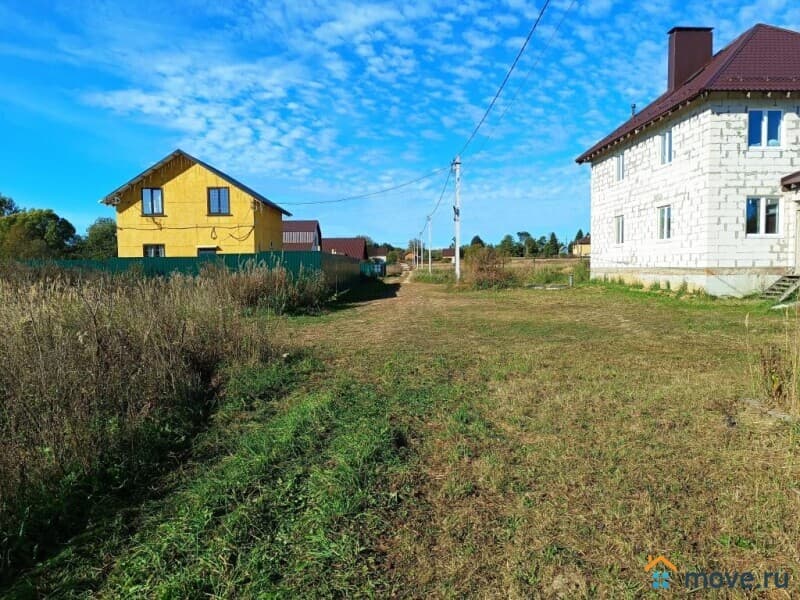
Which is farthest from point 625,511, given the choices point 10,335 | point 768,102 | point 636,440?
point 768,102

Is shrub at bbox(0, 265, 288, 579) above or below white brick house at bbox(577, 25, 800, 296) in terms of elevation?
below

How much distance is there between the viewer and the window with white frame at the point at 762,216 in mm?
15398

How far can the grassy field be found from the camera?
7.89 feet

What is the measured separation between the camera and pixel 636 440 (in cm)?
388

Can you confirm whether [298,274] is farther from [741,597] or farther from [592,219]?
[592,219]

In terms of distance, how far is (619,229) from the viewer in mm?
22562

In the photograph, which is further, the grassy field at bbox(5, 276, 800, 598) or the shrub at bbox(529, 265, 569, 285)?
the shrub at bbox(529, 265, 569, 285)

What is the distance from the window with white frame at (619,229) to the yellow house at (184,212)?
18.7 metres

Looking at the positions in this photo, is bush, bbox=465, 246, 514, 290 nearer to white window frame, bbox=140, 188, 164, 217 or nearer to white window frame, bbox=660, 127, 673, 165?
white window frame, bbox=660, 127, 673, 165

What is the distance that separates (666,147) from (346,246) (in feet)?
164

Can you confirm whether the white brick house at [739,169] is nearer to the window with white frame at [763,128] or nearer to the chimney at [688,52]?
the window with white frame at [763,128]

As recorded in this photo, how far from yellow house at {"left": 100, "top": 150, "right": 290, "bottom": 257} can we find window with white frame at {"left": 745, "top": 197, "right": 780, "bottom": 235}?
872 inches

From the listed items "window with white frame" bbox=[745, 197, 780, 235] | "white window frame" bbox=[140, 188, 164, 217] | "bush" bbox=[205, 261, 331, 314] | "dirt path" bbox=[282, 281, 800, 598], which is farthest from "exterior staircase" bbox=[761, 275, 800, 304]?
"white window frame" bbox=[140, 188, 164, 217]

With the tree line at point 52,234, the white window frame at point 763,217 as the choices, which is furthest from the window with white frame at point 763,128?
the tree line at point 52,234
